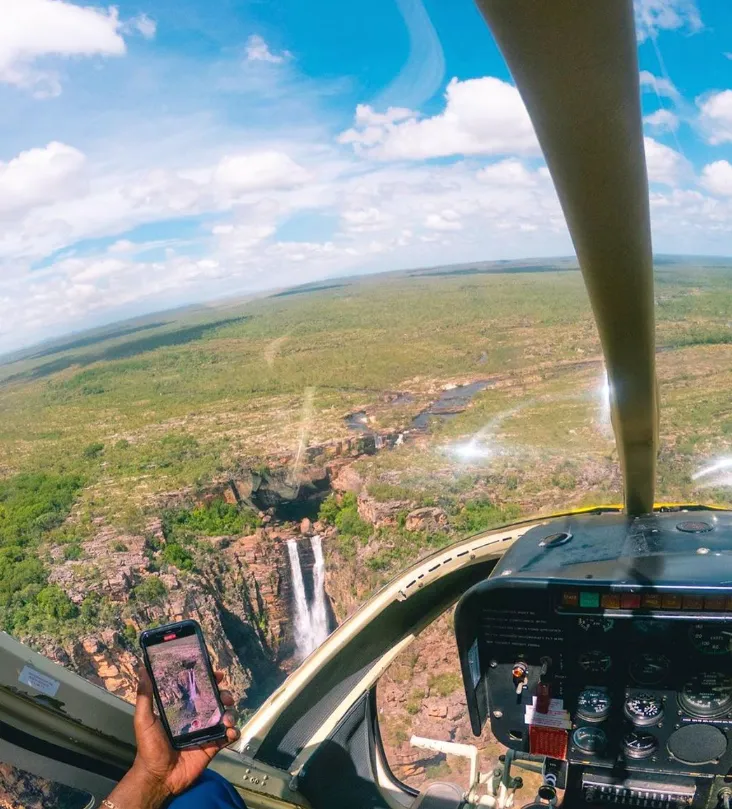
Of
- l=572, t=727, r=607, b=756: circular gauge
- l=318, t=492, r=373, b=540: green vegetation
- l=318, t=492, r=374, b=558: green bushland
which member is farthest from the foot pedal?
l=318, t=492, r=373, b=540: green vegetation

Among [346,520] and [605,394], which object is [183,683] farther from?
[346,520]

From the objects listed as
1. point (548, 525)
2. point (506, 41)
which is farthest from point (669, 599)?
point (506, 41)

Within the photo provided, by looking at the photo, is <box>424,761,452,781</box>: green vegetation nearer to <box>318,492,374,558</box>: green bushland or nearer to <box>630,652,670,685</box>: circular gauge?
<box>630,652,670,685</box>: circular gauge

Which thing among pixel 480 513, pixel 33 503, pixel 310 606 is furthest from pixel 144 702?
pixel 33 503

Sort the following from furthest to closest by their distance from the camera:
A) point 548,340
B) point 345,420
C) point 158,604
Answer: point 548,340 → point 345,420 → point 158,604

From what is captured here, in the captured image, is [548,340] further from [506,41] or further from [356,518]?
[506,41]

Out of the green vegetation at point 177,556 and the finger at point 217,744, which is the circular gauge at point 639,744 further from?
the green vegetation at point 177,556

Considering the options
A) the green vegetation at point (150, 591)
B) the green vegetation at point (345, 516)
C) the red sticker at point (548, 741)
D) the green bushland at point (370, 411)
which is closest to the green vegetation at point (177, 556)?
the green bushland at point (370, 411)
